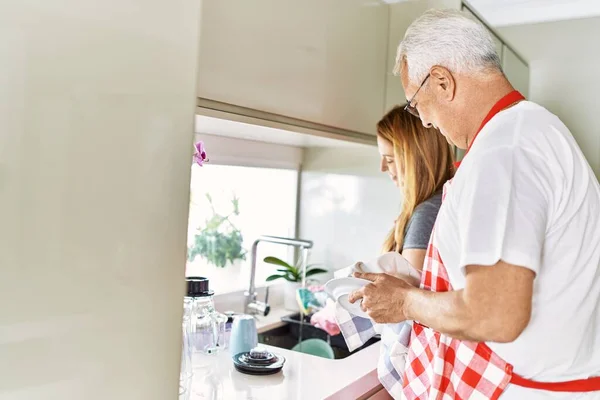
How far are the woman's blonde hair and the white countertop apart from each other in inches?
14.7

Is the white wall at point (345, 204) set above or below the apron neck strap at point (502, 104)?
below


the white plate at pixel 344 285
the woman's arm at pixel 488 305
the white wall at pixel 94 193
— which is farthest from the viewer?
the white plate at pixel 344 285

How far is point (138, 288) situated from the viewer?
0.79 m

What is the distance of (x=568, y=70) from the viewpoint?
2.59m

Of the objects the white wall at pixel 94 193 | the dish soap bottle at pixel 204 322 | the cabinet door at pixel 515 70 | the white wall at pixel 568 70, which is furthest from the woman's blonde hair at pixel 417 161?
the white wall at pixel 568 70

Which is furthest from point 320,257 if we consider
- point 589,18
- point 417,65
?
point 589,18

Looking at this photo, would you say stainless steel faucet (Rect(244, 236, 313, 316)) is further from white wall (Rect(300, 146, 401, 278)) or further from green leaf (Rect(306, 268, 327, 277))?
white wall (Rect(300, 146, 401, 278))

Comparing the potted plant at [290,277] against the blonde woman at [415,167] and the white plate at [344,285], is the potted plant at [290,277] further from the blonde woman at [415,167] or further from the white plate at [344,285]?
the white plate at [344,285]

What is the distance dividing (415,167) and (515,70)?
1.08m

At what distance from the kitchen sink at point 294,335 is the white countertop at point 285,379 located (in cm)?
34

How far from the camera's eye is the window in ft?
6.68

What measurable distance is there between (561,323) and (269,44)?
868 mm

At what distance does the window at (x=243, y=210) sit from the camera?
204 centimetres

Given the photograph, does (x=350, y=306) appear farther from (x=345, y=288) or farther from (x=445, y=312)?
(x=445, y=312)
